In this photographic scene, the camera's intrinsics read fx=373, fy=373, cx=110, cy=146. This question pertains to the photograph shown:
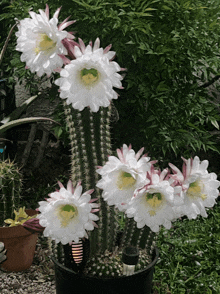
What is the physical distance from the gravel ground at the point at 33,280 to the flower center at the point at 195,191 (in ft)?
3.85

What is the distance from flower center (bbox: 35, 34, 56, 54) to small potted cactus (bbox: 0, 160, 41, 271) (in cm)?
109

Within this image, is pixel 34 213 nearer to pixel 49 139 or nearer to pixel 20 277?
pixel 20 277

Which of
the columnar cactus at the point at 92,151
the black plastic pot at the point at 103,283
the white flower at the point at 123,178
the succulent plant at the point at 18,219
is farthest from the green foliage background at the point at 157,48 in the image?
the white flower at the point at 123,178

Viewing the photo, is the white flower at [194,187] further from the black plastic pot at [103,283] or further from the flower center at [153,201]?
the black plastic pot at [103,283]

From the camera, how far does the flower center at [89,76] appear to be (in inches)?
50.3

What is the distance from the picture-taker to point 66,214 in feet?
4.31

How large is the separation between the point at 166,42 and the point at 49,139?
1677 mm

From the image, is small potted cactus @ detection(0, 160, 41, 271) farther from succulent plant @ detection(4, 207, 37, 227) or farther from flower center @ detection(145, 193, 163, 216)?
flower center @ detection(145, 193, 163, 216)

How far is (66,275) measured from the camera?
1596 millimetres

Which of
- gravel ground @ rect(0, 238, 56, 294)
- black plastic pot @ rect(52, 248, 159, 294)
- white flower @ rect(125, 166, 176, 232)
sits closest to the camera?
white flower @ rect(125, 166, 176, 232)

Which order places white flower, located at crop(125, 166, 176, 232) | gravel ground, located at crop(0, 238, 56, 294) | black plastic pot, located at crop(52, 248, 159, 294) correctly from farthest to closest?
gravel ground, located at crop(0, 238, 56, 294), black plastic pot, located at crop(52, 248, 159, 294), white flower, located at crop(125, 166, 176, 232)

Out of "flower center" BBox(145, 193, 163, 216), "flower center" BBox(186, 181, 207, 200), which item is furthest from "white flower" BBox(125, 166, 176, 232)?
"flower center" BBox(186, 181, 207, 200)

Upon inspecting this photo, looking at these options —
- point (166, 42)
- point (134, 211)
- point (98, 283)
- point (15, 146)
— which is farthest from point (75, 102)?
point (15, 146)

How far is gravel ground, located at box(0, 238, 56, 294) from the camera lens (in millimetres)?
2124
